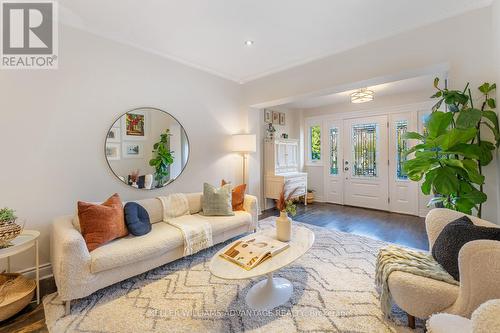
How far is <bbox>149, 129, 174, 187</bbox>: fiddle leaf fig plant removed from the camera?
10.4 ft

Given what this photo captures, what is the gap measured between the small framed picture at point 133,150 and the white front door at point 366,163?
4.48 m

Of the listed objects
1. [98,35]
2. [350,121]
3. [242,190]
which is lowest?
[242,190]

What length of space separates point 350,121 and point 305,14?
351 cm

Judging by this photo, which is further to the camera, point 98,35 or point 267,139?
point 267,139

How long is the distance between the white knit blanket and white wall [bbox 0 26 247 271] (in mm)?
383

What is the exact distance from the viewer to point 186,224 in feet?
8.70

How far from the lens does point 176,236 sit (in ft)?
7.86

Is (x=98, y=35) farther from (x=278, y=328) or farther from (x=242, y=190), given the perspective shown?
(x=278, y=328)

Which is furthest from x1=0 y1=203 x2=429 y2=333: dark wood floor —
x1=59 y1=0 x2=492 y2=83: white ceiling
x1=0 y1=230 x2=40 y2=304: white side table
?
x1=59 y1=0 x2=492 y2=83: white ceiling

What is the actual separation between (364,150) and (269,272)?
4516 millimetres

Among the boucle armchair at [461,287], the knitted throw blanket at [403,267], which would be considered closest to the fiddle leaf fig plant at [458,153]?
the boucle armchair at [461,287]

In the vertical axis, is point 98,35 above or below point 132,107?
above

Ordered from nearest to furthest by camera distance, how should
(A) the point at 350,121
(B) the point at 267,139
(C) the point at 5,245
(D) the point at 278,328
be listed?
(D) the point at 278,328, (C) the point at 5,245, (B) the point at 267,139, (A) the point at 350,121

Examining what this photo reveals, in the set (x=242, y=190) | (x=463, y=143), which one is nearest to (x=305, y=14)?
(x=463, y=143)
